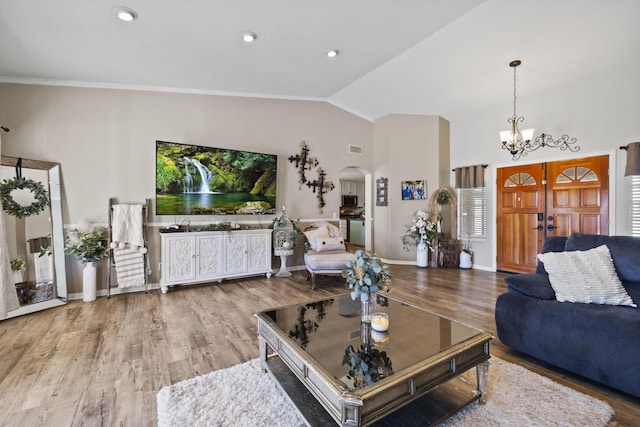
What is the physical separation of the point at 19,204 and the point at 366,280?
4.26 meters

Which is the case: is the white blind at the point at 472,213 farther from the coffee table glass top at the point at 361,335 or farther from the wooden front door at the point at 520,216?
the coffee table glass top at the point at 361,335

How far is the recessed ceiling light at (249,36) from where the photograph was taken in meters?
3.17

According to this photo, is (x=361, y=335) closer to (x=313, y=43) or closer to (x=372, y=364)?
(x=372, y=364)

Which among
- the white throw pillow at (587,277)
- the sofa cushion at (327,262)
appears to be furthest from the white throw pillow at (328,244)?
the white throw pillow at (587,277)

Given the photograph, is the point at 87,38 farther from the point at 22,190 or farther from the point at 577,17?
the point at 577,17

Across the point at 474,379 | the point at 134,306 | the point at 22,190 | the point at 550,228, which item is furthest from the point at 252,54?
the point at 550,228

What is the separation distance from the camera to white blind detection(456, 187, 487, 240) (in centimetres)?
568

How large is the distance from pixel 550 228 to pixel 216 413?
5.62m

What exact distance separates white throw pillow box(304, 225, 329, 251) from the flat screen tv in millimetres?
850

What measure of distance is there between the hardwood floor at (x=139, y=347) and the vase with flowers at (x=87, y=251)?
22 centimetres

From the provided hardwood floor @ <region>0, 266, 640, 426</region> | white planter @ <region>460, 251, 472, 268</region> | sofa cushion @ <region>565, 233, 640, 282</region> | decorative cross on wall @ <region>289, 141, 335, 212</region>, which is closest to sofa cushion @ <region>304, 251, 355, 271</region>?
hardwood floor @ <region>0, 266, 640, 426</region>

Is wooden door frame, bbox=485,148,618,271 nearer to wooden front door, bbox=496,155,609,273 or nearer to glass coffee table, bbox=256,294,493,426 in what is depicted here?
wooden front door, bbox=496,155,609,273

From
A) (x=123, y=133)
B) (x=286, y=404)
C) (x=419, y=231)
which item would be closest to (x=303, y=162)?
(x=419, y=231)

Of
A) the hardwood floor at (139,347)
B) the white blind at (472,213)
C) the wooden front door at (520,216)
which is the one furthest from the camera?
the white blind at (472,213)
